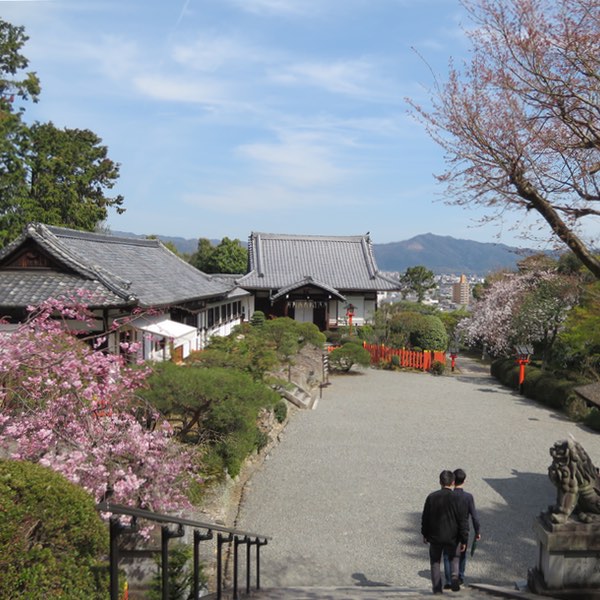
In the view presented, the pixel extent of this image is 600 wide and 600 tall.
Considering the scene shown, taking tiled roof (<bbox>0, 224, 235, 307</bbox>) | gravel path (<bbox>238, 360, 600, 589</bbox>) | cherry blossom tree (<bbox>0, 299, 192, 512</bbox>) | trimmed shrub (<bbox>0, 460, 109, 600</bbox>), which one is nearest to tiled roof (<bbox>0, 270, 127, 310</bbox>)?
tiled roof (<bbox>0, 224, 235, 307</bbox>)

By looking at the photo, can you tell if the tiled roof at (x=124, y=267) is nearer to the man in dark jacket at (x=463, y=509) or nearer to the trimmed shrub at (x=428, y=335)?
the man in dark jacket at (x=463, y=509)

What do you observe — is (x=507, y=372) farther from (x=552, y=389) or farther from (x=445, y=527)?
(x=445, y=527)

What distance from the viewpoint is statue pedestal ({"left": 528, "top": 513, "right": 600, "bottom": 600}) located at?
5.27 m

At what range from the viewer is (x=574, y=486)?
525 cm

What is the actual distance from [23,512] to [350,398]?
1508cm

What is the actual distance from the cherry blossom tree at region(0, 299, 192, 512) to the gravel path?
2005 millimetres

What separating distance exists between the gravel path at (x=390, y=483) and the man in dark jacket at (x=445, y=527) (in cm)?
100

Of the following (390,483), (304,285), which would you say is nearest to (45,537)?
(390,483)

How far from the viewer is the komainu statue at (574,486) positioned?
5262mm

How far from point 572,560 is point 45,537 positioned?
4984 millimetres

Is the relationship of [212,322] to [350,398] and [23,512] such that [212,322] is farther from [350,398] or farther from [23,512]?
[23,512]

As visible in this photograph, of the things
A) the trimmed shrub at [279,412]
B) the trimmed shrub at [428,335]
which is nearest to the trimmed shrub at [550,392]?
the trimmed shrub at [428,335]

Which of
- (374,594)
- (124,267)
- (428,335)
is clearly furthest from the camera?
(428,335)

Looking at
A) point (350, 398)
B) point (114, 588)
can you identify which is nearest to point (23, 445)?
point (114, 588)
